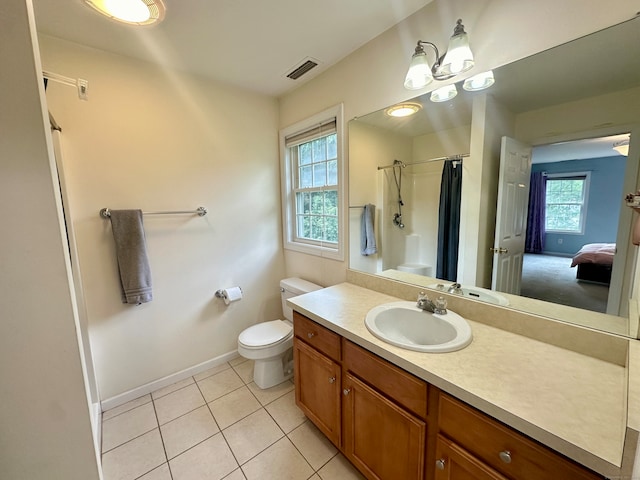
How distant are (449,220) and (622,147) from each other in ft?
2.27

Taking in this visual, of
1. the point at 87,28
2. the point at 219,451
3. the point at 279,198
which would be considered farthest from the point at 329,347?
the point at 87,28

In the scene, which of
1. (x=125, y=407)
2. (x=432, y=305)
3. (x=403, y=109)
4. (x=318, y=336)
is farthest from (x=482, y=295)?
(x=125, y=407)

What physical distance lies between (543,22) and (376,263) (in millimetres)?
1422

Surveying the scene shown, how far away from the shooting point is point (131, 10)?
1277 millimetres

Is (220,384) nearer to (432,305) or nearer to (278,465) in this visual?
(278,465)

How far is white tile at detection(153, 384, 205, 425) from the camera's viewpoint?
1.76 metres

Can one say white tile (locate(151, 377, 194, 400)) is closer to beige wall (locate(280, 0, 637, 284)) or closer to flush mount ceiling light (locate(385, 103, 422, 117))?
beige wall (locate(280, 0, 637, 284))

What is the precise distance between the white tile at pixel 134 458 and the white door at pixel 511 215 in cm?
211

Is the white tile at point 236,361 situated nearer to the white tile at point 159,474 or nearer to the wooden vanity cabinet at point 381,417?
the white tile at point 159,474

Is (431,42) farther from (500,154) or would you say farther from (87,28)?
(87,28)

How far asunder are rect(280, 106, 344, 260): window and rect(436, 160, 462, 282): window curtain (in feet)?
2.42

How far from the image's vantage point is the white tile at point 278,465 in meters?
1.34

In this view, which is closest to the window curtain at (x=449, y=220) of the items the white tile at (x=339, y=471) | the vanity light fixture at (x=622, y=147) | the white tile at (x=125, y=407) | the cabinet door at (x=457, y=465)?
the vanity light fixture at (x=622, y=147)

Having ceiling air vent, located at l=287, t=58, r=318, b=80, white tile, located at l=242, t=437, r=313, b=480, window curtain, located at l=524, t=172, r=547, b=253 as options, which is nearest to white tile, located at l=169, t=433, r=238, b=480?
white tile, located at l=242, t=437, r=313, b=480
